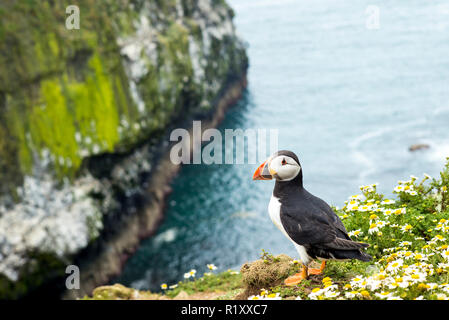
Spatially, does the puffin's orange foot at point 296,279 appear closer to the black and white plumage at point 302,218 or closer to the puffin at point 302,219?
the puffin at point 302,219

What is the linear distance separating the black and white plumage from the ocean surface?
33.6m

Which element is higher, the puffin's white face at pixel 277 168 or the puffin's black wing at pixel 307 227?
the puffin's white face at pixel 277 168

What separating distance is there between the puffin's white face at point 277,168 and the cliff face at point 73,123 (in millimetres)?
→ 31837

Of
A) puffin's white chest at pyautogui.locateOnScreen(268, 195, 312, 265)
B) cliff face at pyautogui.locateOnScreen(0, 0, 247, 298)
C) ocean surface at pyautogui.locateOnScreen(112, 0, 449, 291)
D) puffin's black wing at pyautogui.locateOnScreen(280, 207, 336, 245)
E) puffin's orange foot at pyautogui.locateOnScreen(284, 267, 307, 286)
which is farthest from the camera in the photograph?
ocean surface at pyautogui.locateOnScreen(112, 0, 449, 291)

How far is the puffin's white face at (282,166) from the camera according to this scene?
944cm

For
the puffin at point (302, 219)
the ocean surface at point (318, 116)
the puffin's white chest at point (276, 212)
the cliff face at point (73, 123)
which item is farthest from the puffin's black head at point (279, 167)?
the ocean surface at point (318, 116)

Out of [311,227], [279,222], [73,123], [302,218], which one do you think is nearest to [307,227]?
[311,227]

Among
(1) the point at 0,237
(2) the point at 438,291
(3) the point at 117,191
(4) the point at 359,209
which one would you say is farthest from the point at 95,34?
(2) the point at 438,291

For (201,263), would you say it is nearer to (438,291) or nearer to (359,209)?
(359,209)

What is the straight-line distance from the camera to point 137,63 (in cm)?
4853

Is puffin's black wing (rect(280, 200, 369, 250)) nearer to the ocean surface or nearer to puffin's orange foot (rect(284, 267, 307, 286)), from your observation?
puffin's orange foot (rect(284, 267, 307, 286))

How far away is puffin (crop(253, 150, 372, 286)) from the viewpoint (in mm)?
8906

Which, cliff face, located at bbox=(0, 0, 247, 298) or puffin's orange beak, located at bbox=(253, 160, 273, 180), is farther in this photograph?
cliff face, located at bbox=(0, 0, 247, 298)

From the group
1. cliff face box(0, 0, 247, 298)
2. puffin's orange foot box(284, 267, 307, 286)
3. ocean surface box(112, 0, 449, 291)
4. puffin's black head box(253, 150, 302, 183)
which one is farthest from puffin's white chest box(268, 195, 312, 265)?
ocean surface box(112, 0, 449, 291)
